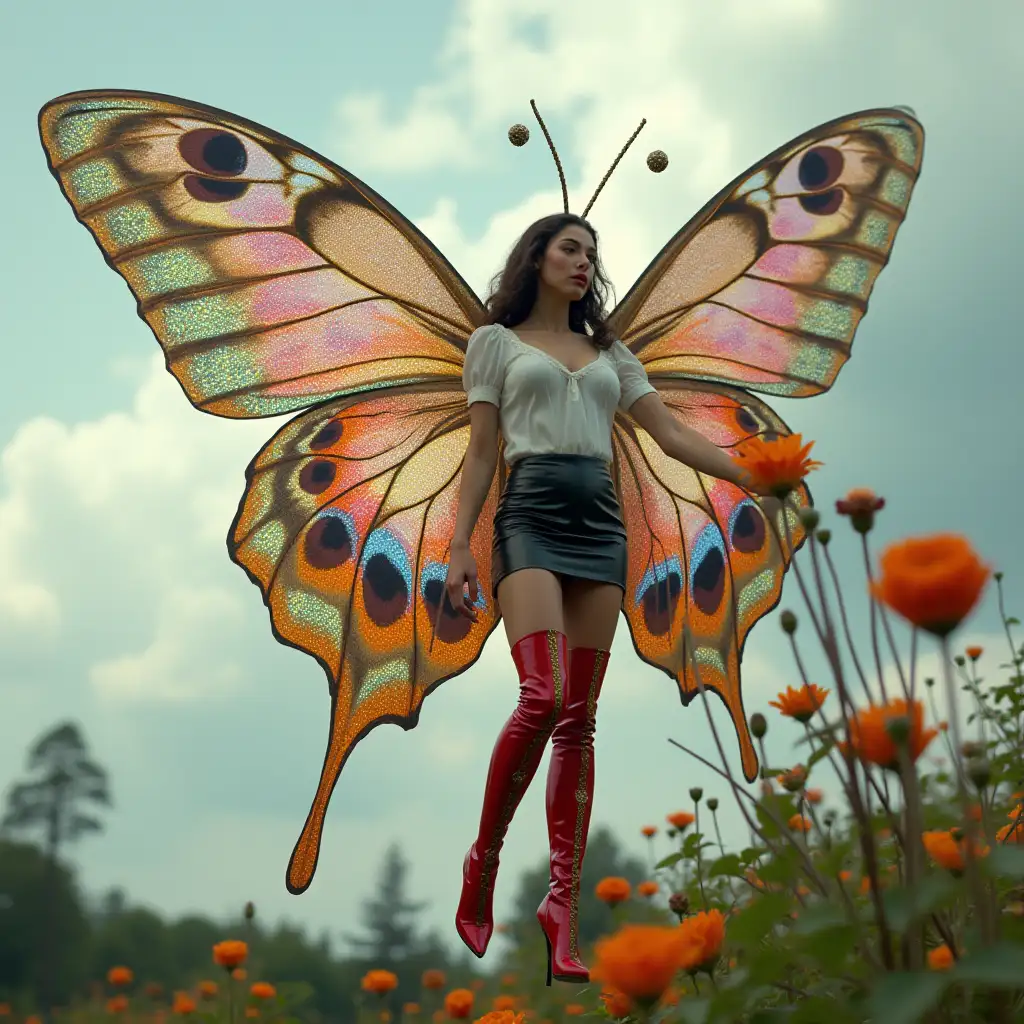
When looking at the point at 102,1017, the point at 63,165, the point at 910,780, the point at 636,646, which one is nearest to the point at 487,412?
the point at 636,646

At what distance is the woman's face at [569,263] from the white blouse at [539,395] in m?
0.24

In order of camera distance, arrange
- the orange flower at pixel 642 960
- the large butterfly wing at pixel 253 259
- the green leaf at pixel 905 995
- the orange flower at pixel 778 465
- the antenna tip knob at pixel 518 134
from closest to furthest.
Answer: the green leaf at pixel 905 995 → the orange flower at pixel 642 960 → the orange flower at pixel 778 465 → the large butterfly wing at pixel 253 259 → the antenna tip knob at pixel 518 134

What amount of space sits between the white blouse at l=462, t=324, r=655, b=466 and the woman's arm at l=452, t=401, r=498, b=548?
0.04 m

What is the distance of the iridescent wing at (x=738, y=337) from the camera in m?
4.51

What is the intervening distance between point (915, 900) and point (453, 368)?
11.0ft

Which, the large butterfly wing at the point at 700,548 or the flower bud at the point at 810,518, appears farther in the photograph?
the large butterfly wing at the point at 700,548

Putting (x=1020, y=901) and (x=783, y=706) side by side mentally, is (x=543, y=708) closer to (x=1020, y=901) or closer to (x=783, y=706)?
(x=783, y=706)

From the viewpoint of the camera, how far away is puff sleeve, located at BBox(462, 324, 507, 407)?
3.58 m

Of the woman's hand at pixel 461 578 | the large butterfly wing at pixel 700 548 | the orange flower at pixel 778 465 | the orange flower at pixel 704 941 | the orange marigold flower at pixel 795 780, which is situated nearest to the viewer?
the orange flower at pixel 778 465

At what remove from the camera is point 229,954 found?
352 cm

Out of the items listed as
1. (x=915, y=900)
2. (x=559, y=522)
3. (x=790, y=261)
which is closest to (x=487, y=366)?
(x=559, y=522)

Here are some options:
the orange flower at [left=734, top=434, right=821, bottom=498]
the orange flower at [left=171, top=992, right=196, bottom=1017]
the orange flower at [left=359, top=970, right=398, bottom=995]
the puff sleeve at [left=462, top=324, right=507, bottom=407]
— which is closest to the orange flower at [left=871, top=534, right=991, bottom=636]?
the orange flower at [left=734, top=434, right=821, bottom=498]

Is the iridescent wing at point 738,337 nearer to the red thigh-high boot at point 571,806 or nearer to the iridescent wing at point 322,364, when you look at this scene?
the iridescent wing at point 322,364

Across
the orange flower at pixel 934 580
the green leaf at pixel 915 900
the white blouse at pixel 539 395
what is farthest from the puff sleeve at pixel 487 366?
the green leaf at pixel 915 900
